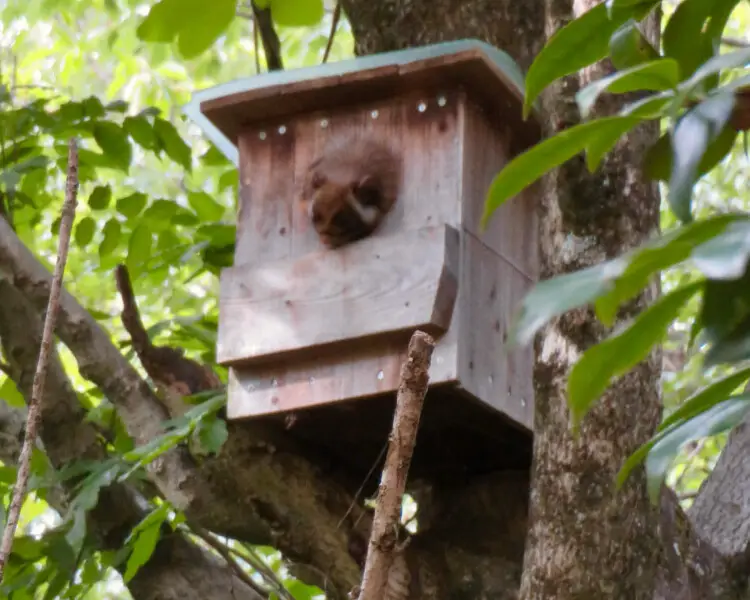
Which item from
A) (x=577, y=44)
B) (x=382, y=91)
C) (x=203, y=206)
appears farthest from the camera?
(x=203, y=206)

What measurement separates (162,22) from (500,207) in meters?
0.70

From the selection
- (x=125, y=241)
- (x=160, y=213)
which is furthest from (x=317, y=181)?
(x=125, y=241)

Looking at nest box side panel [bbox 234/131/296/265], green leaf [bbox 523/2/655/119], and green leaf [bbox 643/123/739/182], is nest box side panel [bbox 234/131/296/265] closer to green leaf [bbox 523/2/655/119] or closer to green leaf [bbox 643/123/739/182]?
green leaf [bbox 643/123/739/182]

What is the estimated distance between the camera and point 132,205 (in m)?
2.78

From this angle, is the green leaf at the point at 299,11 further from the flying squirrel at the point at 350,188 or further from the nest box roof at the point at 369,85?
the flying squirrel at the point at 350,188

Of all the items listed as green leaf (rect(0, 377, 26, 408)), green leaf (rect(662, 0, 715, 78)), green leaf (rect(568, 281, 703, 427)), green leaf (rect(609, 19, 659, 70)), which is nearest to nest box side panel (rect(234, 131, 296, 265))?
green leaf (rect(0, 377, 26, 408))

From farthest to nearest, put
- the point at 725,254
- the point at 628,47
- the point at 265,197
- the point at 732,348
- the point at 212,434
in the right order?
the point at 265,197 < the point at 212,434 < the point at 628,47 < the point at 732,348 < the point at 725,254

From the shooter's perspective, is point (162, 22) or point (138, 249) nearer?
point (162, 22)

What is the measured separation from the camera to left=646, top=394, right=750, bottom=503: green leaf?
2.56ft

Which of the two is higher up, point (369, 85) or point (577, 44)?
point (369, 85)

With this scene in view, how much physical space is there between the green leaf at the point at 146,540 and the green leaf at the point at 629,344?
1505mm

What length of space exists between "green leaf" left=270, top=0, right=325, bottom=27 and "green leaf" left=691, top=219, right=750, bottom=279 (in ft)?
5.69

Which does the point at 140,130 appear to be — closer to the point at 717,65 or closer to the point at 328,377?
the point at 328,377

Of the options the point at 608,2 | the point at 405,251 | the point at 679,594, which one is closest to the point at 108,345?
the point at 405,251
